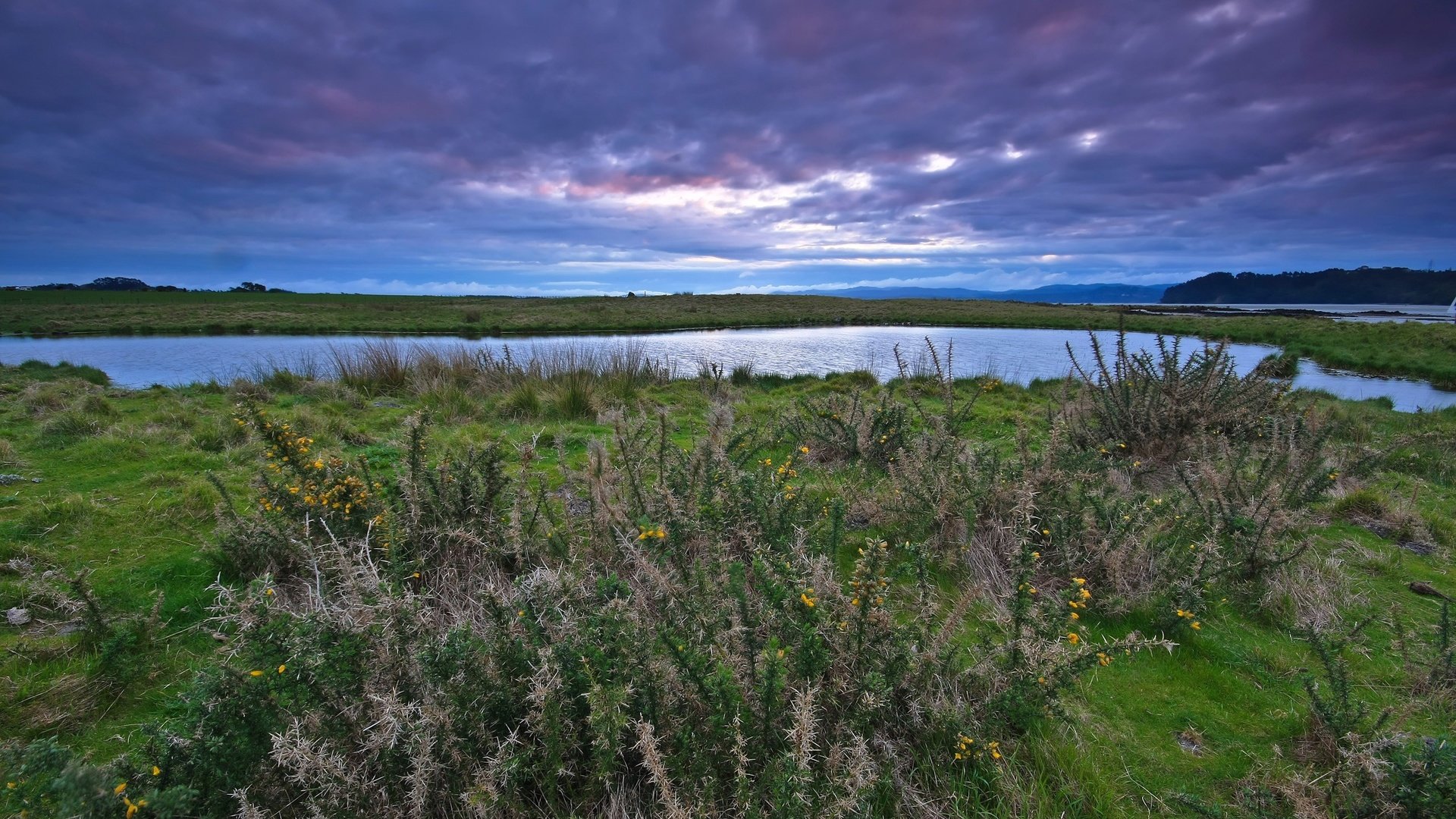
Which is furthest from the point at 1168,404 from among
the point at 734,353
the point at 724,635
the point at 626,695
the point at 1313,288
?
the point at 1313,288

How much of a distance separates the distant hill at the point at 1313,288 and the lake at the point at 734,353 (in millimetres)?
130581

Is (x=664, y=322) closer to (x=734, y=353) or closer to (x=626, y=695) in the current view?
(x=734, y=353)

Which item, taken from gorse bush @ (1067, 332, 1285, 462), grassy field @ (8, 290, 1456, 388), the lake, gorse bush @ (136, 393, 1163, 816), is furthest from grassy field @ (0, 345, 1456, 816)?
grassy field @ (8, 290, 1456, 388)

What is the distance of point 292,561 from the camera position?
3.45 meters

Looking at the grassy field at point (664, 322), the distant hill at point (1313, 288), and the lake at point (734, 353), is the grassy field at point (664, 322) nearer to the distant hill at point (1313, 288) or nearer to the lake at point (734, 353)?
the lake at point (734, 353)

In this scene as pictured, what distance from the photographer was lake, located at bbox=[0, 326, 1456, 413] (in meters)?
16.7

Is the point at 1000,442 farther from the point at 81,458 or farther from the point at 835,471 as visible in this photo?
the point at 81,458

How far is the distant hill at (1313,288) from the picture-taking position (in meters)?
129

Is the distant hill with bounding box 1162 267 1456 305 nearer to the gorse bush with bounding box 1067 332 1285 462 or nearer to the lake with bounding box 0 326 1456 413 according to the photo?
the lake with bounding box 0 326 1456 413

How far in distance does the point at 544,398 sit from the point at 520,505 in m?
6.26

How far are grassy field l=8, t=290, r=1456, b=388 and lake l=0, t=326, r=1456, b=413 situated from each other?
2928 mm

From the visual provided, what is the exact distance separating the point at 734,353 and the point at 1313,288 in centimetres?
19163

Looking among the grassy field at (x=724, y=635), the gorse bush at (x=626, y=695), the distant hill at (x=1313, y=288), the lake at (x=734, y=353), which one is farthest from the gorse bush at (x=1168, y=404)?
the distant hill at (x=1313, y=288)

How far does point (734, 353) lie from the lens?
74.0ft
